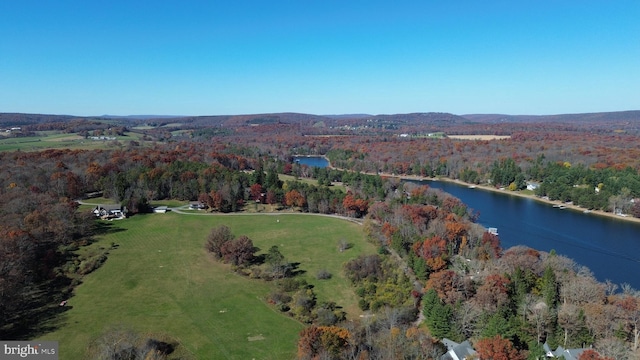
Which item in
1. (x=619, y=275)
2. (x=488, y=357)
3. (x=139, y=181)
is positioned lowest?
(x=619, y=275)

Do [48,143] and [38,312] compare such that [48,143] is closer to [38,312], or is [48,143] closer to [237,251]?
[38,312]

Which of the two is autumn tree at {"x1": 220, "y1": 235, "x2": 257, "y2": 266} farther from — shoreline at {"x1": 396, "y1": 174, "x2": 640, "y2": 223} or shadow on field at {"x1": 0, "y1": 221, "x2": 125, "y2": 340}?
shoreline at {"x1": 396, "y1": 174, "x2": 640, "y2": 223}

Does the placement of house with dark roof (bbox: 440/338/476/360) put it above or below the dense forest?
below

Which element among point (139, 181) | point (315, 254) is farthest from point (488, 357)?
point (139, 181)

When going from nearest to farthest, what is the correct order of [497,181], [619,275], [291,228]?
1. [619,275]
2. [291,228]
3. [497,181]

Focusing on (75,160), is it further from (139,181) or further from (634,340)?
(634,340)

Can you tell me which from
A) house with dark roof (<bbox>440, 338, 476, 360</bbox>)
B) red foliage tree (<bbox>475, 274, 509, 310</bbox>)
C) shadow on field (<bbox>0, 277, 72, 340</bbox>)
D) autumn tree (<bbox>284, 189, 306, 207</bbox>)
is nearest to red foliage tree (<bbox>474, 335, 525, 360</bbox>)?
house with dark roof (<bbox>440, 338, 476, 360</bbox>)
